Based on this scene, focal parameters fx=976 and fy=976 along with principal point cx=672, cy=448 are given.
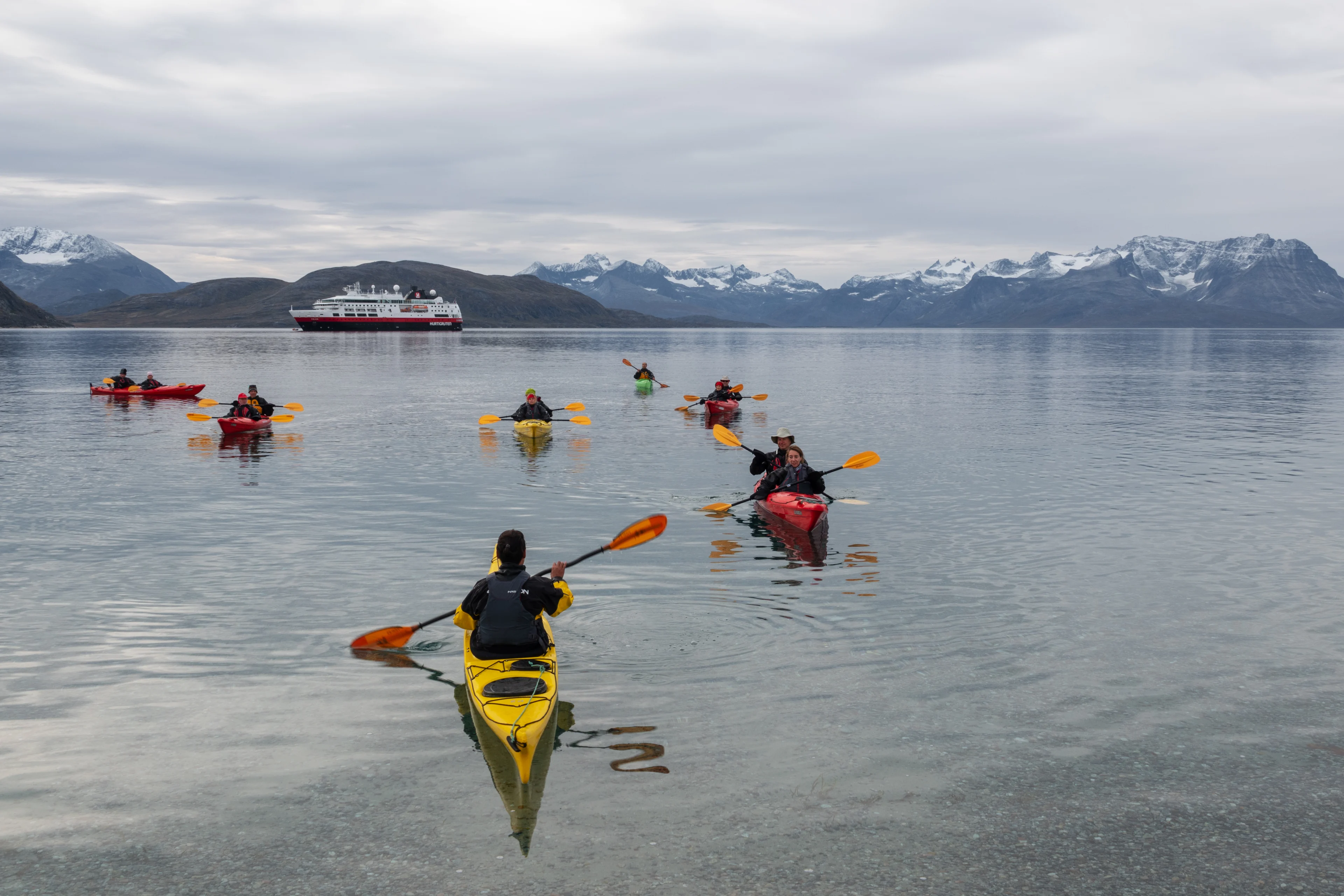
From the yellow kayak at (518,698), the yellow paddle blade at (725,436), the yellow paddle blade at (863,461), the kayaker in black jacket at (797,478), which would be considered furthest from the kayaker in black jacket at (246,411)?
the yellow kayak at (518,698)

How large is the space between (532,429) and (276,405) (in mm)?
13003

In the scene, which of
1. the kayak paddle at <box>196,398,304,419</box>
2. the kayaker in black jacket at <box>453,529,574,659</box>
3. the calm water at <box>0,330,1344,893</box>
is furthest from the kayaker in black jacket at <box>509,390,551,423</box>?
the kayaker in black jacket at <box>453,529,574,659</box>

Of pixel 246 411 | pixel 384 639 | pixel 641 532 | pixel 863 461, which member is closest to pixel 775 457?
pixel 863 461

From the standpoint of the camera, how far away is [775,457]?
24.8 meters

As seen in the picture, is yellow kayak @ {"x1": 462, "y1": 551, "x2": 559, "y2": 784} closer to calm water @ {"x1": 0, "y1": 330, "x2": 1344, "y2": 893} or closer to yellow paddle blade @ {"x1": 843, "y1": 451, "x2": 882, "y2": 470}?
calm water @ {"x1": 0, "y1": 330, "x2": 1344, "y2": 893}

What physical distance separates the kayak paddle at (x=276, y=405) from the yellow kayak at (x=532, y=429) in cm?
1054

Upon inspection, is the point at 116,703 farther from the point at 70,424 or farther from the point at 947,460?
the point at 70,424

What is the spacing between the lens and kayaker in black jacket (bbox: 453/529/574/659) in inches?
440

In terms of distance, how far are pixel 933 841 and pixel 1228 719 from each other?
496 centimetres

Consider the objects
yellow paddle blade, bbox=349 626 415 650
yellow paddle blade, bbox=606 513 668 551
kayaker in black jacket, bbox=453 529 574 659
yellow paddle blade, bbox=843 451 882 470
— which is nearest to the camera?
kayaker in black jacket, bbox=453 529 574 659

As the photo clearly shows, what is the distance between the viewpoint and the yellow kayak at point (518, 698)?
9781 mm

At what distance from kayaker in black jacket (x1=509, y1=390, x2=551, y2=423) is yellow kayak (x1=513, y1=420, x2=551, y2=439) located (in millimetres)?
587

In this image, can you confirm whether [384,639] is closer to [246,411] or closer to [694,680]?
[694,680]

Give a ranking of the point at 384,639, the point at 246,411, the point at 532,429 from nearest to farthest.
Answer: the point at 384,639 < the point at 532,429 < the point at 246,411
